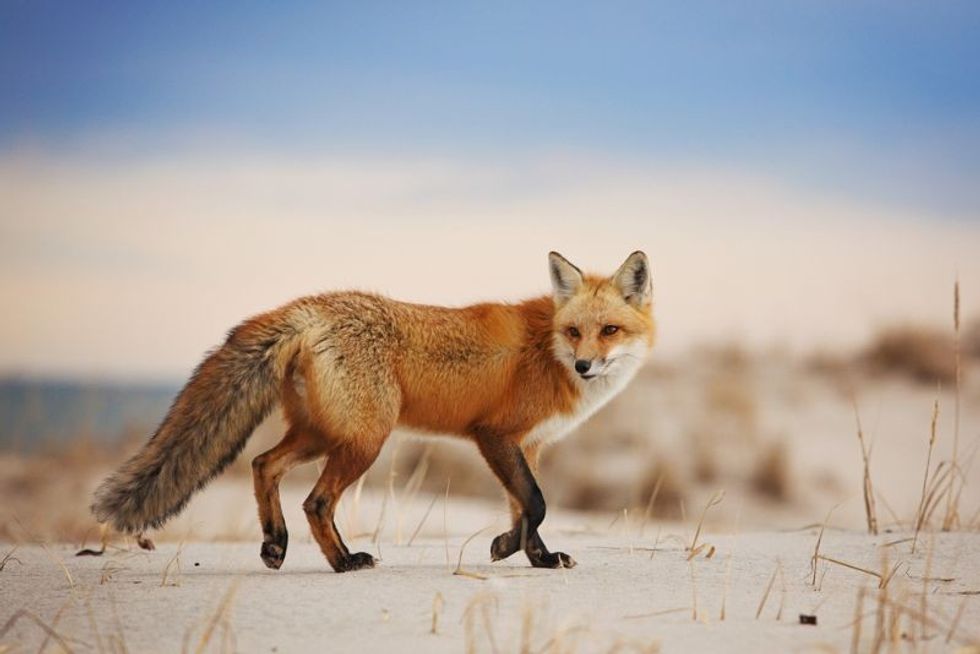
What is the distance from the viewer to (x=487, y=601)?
3658mm

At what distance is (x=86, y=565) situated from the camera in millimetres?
4953

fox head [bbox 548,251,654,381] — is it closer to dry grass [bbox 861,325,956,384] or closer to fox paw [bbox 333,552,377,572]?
fox paw [bbox 333,552,377,572]

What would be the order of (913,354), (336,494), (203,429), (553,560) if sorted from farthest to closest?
1. (913,354)
2. (553,560)
3. (336,494)
4. (203,429)

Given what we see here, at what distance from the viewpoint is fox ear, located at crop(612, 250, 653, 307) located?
565 cm

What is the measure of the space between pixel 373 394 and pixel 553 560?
1.10 m

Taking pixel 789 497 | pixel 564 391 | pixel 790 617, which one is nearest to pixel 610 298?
pixel 564 391

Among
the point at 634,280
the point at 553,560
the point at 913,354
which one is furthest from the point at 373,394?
the point at 913,354

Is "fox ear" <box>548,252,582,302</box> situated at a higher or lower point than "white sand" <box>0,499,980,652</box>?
higher

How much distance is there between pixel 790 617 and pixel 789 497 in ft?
27.2

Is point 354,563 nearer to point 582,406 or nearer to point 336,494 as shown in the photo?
point 336,494

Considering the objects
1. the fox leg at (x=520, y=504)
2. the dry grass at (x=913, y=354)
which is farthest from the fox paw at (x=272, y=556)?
the dry grass at (x=913, y=354)

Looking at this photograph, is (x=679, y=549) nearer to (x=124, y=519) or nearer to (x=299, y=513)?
(x=124, y=519)

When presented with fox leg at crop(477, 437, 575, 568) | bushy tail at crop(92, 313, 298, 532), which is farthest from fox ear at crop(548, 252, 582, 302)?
bushy tail at crop(92, 313, 298, 532)

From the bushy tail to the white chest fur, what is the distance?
4.44ft
